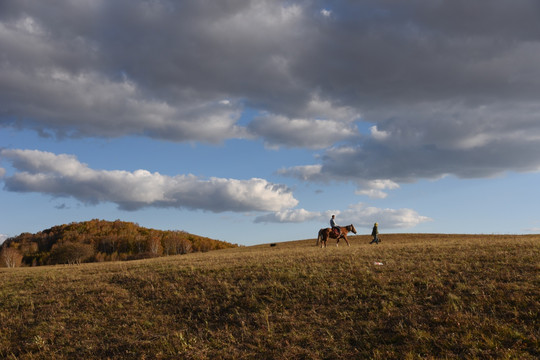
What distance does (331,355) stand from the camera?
11312 millimetres

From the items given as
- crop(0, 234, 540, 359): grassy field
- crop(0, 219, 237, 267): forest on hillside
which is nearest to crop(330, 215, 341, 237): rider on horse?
crop(0, 234, 540, 359): grassy field

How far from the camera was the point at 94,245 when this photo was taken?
120 meters

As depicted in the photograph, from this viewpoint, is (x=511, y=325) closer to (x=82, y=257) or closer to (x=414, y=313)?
(x=414, y=313)

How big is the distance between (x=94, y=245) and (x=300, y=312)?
401ft

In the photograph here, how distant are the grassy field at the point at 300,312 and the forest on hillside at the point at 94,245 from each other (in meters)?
60.7

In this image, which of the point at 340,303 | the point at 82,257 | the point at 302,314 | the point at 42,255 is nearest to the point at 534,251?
the point at 340,303

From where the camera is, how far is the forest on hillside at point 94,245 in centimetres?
8350

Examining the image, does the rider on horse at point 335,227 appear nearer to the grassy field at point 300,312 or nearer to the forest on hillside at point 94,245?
the grassy field at point 300,312

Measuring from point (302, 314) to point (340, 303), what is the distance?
5.76 ft

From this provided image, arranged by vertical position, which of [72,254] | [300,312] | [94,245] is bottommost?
[300,312]

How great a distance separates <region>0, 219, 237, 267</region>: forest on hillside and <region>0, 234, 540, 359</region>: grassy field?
60.7 meters

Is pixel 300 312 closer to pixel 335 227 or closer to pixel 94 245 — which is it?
pixel 335 227

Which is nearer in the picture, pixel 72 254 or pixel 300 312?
pixel 300 312

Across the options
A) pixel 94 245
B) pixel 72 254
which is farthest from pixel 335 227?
pixel 94 245
